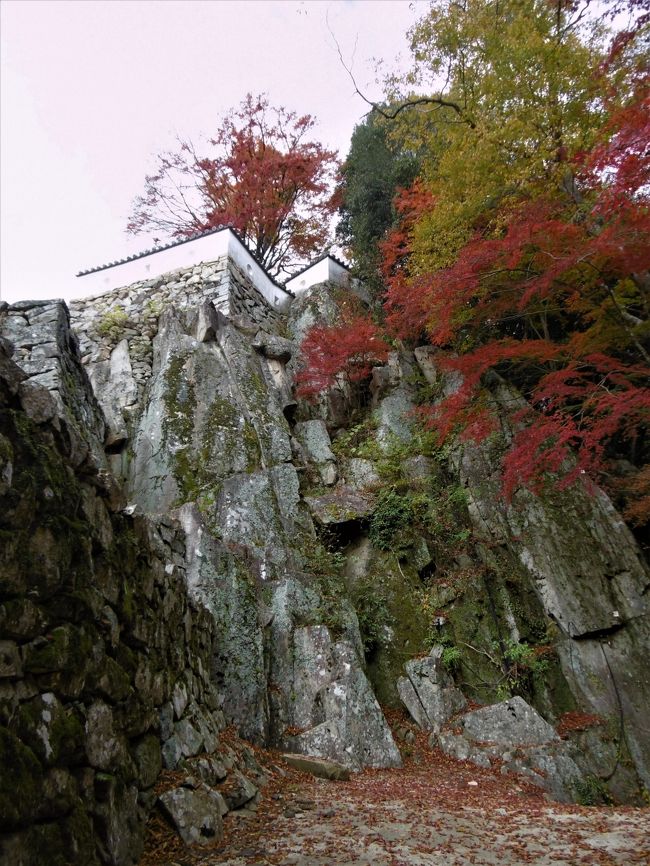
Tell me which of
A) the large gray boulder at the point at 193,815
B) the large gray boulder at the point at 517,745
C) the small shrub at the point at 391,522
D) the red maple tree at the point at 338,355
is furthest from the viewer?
Answer: the red maple tree at the point at 338,355

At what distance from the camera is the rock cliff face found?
2.77 metres

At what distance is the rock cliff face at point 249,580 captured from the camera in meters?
2.77

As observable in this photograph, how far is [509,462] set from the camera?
9250 mm

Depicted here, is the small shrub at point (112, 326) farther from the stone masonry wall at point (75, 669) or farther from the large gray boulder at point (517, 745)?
the large gray boulder at point (517, 745)

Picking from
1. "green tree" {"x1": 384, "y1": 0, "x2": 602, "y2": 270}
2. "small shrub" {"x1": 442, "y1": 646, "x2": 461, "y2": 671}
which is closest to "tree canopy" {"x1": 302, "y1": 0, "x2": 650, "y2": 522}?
"green tree" {"x1": 384, "y1": 0, "x2": 602, "y2": 270}

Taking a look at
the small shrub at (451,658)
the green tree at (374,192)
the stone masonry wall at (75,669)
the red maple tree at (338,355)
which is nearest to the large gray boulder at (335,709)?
the small shrub at (451,658)

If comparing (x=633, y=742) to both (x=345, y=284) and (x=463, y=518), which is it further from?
(x=345, y=284)

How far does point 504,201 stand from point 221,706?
10483 mm

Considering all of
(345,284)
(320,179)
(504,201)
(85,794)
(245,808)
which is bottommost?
(245,808)

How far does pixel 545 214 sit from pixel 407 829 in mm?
9554

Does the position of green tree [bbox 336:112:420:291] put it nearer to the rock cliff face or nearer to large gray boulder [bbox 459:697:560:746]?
the rock cliff face

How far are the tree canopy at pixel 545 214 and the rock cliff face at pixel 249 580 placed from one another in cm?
160

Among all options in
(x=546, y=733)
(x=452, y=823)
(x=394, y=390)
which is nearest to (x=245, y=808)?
(x=452, y=823)

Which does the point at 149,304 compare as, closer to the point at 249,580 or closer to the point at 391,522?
the point at 391,522
